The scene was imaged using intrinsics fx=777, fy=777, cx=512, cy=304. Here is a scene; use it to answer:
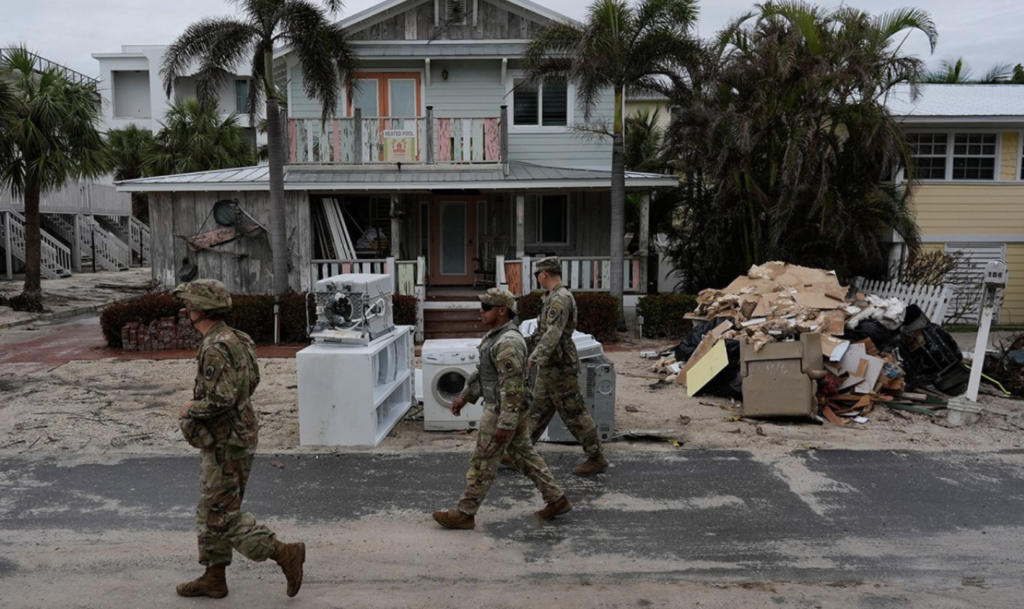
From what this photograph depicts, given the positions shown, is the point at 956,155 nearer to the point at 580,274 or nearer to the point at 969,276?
the point at 969,276

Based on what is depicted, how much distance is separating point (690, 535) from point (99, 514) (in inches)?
169

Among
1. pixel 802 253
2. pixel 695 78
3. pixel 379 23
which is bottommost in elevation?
pixel 802 253

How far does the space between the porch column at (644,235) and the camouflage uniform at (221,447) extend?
11.9m

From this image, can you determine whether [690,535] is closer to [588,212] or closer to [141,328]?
[141,328]

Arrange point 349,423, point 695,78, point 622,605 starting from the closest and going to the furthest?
point 622,605 < point 349,423 < point 695,78

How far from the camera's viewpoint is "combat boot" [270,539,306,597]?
13.9 feet

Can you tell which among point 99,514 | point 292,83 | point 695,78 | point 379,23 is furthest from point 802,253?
point 99,514

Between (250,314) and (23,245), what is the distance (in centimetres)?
1844

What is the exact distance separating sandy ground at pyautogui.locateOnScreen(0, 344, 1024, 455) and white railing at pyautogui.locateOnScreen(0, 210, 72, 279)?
61.3 ft

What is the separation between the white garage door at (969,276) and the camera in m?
16.3

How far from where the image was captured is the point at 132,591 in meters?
4.48

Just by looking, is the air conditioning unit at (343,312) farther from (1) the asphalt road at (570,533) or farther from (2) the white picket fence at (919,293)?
(2) the white picket fence at (919,293)

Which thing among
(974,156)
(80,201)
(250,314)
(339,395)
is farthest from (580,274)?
(80,201)

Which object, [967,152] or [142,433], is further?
[967,152]
